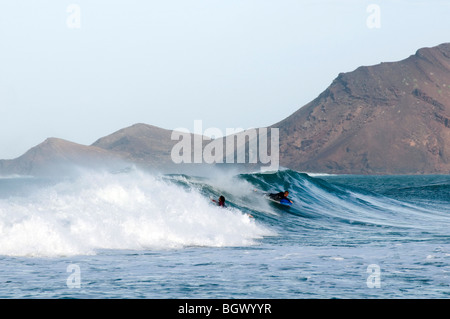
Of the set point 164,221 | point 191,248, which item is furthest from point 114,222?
point 191,248

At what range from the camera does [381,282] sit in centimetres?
1532

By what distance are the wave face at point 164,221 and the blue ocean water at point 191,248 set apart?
0.05 meters

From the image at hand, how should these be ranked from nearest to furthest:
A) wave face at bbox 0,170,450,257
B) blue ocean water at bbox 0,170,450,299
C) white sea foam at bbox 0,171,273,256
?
blue ocean water at bbox 0,170,450,299
white sea foam at bbox 0,171,273,256
wave face at bbox 0,170,450,257

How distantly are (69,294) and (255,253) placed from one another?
804cm

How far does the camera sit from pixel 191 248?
71.4ft

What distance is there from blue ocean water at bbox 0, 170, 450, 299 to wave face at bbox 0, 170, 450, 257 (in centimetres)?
5

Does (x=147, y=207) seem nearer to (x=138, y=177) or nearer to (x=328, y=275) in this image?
(x=138, y=177)

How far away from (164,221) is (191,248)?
3168mm

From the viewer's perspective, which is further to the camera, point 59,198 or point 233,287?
point 59,198

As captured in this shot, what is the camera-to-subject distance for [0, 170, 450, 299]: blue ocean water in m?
14.7

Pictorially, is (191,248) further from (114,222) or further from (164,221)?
(114,222)

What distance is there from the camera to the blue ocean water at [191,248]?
580 inches
